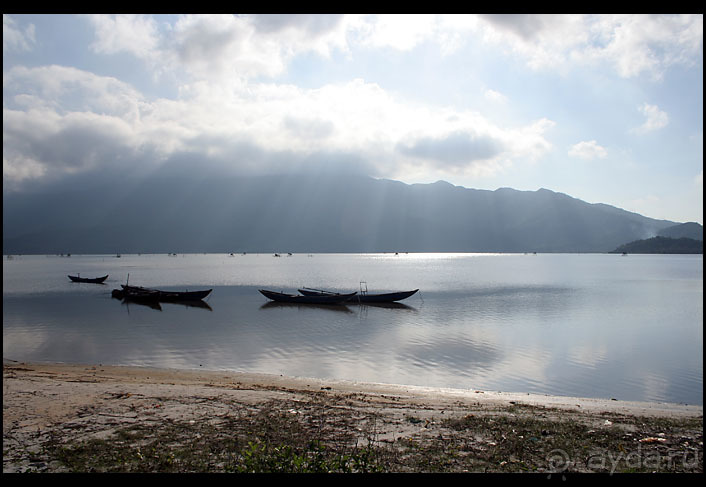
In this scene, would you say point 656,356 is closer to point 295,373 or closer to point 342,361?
point 342,361

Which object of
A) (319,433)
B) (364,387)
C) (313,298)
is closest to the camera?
(319,433)

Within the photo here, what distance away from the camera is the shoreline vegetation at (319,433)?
7.60m

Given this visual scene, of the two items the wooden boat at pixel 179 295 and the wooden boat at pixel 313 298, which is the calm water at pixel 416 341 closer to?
the wooden boat at pixel 313 298

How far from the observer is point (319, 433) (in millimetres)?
9281

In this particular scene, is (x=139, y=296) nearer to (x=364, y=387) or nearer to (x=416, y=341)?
(x=416, y=341)

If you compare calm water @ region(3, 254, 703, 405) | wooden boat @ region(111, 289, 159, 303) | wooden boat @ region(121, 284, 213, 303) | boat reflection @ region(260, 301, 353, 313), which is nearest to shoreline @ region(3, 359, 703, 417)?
calm water @ region(3, 254, 703, 405)

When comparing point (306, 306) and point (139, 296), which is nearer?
point (306, 306)

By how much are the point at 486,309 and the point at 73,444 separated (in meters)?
39.9

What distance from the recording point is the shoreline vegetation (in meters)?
7.60

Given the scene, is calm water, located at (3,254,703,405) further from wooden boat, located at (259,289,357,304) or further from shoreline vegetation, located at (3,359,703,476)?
shoreline vegetation, located at (3,359,703,476)

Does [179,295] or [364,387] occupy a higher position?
[364,387]

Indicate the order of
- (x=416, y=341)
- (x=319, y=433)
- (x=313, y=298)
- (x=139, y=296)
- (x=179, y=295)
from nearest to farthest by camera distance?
(x=319, y=433), (x=416, y=341), (x=313, y=298), (x=139, y=296), (x=179, y=295)

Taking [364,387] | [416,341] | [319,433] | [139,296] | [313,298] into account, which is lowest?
[139,296]

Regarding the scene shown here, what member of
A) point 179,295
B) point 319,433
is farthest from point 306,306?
point 319,433
